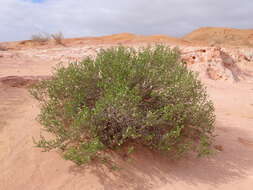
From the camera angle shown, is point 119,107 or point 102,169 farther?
point 102,169

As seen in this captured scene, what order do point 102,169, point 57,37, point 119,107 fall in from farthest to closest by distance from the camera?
point 57,37
point 102,169
point 119,107

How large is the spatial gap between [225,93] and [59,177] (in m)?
8.52

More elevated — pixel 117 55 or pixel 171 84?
pixel 117 55

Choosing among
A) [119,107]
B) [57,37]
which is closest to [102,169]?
[119,107]

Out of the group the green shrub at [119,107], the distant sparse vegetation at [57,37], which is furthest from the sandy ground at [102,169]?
the distant sparse vegetation at [57,37]

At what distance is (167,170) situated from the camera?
3.89 meters

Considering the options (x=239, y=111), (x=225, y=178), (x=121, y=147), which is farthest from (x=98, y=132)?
(x=239, y=111)

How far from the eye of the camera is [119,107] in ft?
10.8

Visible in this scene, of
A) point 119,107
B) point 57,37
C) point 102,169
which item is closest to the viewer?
point 119,107

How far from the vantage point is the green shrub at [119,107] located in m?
3.37

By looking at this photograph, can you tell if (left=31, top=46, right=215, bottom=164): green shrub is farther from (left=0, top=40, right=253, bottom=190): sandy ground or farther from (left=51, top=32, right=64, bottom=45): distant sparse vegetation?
(left=51, top=32, right=64, bottom=45): distant sparse vegetation

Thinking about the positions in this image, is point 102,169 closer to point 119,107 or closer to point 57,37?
point 119,107

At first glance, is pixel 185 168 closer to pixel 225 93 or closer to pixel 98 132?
pixel 98 132

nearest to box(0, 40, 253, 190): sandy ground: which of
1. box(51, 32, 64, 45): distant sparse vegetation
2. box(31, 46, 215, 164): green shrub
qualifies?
box(31, 46, 215, 164): green shrub
